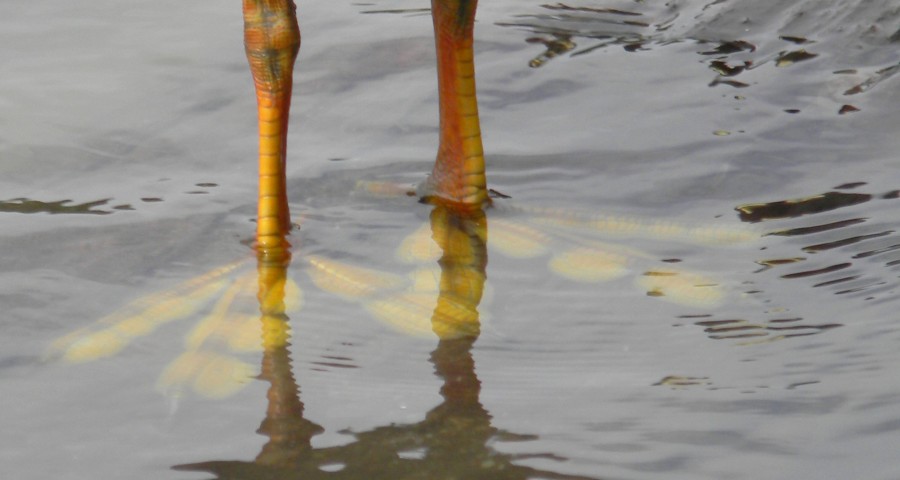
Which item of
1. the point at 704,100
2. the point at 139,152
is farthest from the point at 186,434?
the point at 704,100

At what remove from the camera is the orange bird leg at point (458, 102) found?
360cm

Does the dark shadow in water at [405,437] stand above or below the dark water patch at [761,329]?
Result: below

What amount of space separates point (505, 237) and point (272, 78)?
2.92 ft

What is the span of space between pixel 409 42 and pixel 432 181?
68.1 inches

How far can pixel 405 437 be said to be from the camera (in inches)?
100

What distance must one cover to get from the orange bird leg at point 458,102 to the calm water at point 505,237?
0.15 m

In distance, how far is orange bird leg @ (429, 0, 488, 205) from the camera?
360 centimetres

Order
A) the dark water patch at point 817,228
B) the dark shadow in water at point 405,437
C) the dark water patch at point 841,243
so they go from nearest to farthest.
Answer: the dark shadow in water at point 405,437, the dark water patch at point 841,243, the dark water patch at point 817,228

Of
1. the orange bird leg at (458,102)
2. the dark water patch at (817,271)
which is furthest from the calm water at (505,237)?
the orange bird leg at (458,102)

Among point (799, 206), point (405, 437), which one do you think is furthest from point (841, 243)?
point (405, 437)

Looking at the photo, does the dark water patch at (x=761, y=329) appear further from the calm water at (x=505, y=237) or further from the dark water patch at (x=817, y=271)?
the dark water patch at (x=817, y=271)

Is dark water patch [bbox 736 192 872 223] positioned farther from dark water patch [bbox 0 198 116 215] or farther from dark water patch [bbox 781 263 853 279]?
dark water patch [bbox 0 198 116 215]

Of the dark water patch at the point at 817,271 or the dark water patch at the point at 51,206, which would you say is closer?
the dark water patch at the point at 817,271

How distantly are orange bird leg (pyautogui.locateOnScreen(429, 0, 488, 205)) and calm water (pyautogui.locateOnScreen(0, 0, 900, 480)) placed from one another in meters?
0.15
